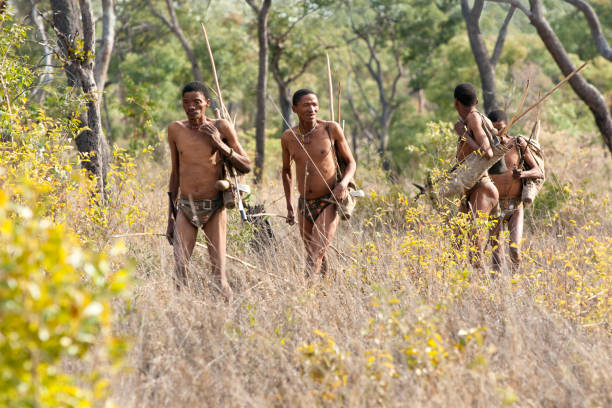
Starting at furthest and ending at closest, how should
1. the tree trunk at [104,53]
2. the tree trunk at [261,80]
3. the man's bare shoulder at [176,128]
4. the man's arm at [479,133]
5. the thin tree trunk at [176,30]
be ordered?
the thin tree trunk at [176,30] → the tree trunk at [261,80] → the tree trunk at [104,53] → the man's arm at [479,133] → the man's bare shoulder at [176,128]

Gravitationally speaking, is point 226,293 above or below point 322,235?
below

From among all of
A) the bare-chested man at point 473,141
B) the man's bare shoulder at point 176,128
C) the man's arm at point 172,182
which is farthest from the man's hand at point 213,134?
the bare-chested man at point 473,141

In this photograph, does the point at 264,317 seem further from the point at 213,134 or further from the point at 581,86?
the point at 581,86

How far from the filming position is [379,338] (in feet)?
10.8

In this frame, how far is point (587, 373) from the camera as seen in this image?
3213mm

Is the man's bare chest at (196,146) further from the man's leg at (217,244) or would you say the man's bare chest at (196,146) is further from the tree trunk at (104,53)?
the tree trunk at (104,53)

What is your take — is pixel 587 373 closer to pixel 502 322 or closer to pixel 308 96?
pixel 502 322

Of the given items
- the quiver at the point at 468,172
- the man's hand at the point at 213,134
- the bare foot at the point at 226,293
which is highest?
the man's hand at the point at 213,134

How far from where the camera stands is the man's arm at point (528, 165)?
216 inches

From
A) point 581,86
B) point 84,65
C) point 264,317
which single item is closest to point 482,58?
point 581,86

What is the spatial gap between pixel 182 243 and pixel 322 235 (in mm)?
1146

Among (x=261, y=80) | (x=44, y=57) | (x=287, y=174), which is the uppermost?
(x=44, y=57)

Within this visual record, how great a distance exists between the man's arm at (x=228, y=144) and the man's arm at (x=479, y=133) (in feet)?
6.77

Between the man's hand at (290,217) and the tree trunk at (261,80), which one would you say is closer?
the man's hand at (290,217)
